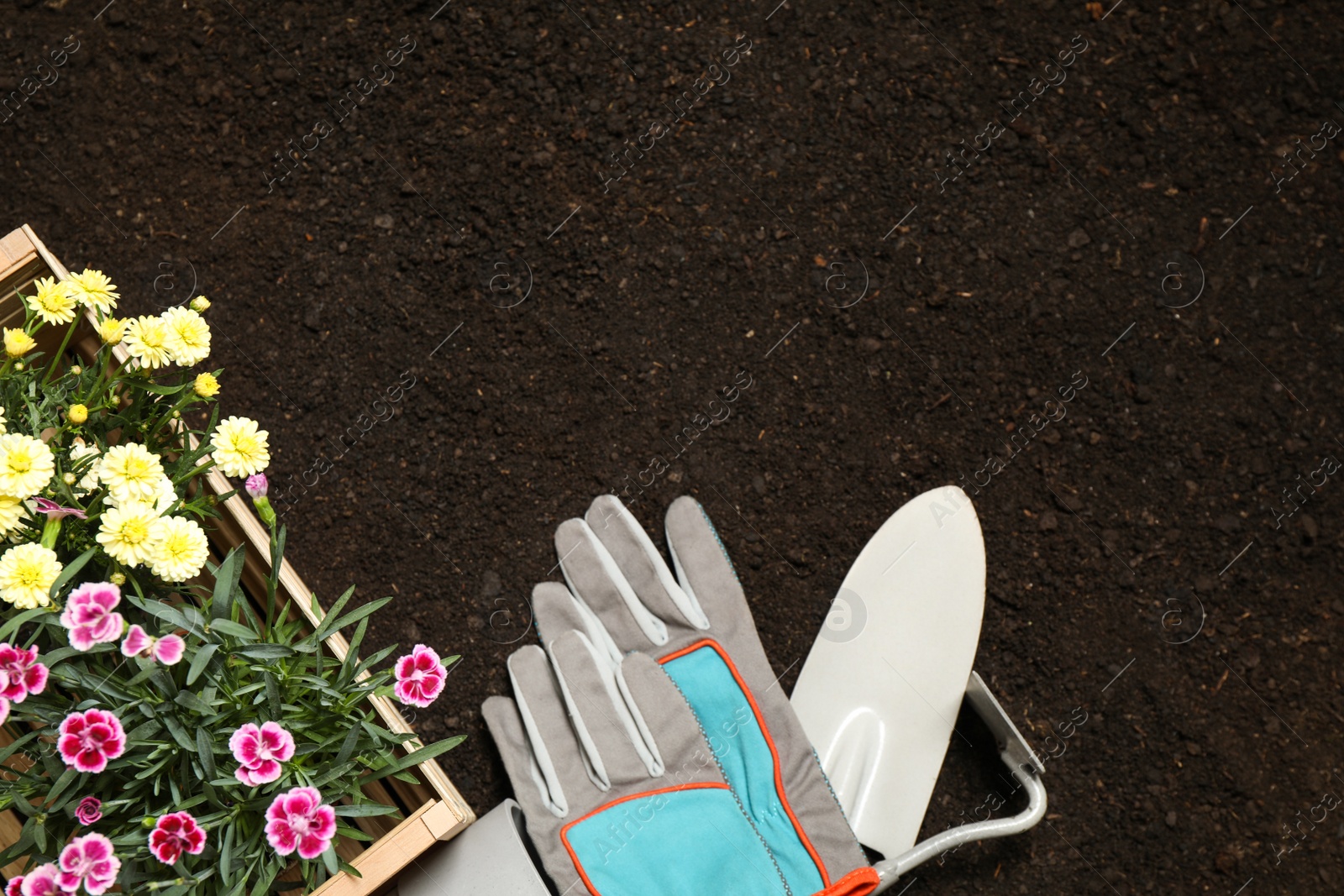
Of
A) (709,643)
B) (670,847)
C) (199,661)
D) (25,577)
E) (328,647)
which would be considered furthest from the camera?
(709,643)

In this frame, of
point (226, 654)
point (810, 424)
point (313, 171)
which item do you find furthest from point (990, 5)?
point (226, 654)

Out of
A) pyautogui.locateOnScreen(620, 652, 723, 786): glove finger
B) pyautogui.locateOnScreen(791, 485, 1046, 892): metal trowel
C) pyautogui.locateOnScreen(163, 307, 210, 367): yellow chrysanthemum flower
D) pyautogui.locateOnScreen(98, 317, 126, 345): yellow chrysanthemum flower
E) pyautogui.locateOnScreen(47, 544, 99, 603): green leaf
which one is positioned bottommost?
pyautogui.locateOnScreen(791, 485, 1046, 892): metal trowel

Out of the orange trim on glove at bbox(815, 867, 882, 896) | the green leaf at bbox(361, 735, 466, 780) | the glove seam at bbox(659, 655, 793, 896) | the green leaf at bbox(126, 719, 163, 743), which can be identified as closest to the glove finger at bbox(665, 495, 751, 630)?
the glove seam at bbox(659, 655, 793, 896)

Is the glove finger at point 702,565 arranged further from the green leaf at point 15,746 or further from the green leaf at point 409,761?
the green leaf at point 15,746

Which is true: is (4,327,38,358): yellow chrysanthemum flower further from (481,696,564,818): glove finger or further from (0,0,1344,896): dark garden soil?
(481,696,564,818): glove finger

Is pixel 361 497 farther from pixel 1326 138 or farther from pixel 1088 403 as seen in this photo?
pixel 1326 138

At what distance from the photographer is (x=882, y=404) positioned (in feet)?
4.60

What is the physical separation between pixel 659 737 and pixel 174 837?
2.14 ft

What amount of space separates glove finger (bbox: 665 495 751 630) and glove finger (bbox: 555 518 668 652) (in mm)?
78

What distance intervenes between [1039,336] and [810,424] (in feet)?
1.36

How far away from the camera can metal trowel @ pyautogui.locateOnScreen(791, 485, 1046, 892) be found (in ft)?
4.34

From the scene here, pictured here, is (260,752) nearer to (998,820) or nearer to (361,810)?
(361,810)

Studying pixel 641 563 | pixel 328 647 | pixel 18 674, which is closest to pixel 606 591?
pixel 641 563

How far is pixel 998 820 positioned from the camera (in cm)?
125
